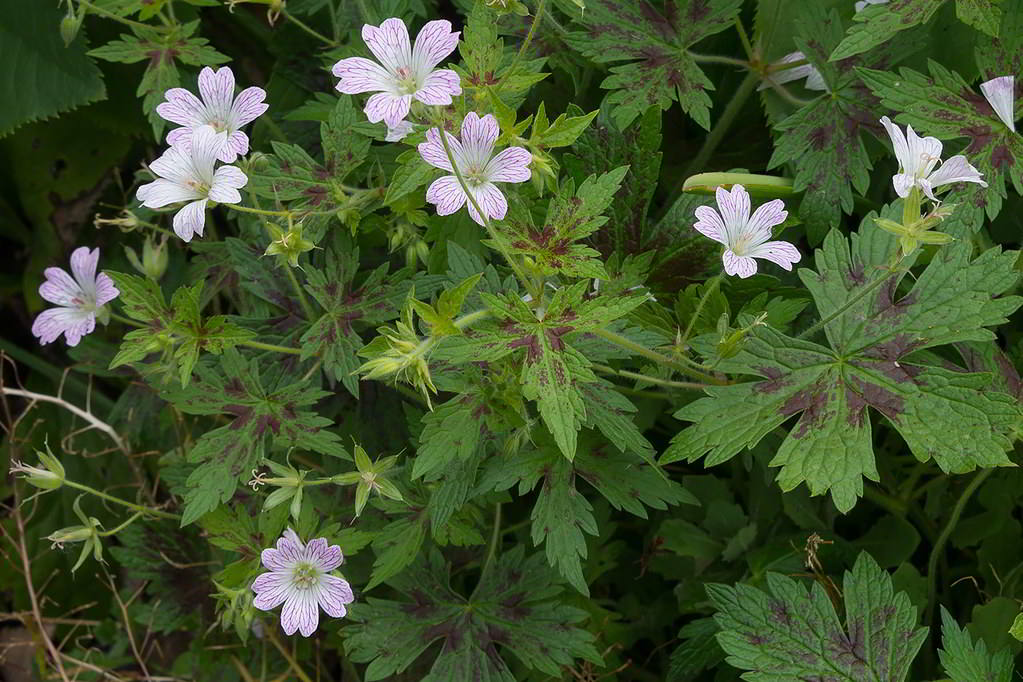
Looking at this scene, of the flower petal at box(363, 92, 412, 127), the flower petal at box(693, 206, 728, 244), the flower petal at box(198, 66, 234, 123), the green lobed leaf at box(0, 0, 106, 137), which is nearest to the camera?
the flower petal at box(363, 92, 412, 127)

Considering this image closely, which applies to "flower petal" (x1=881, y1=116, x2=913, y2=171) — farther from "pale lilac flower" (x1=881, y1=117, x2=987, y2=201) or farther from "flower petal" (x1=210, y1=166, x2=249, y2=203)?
"flower petal" (x1=210, y1=166, x2=249, y2=203)

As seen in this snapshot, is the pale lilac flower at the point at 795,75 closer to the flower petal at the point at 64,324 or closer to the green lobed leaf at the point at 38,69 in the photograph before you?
the flower petal at the point at 64,324

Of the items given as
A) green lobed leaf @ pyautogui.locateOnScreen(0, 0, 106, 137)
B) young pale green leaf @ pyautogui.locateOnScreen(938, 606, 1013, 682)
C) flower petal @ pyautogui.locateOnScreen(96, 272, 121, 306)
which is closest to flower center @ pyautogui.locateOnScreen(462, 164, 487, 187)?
flower petal @ pyautogui.locateOnScreen(96, 272, 121, 306)

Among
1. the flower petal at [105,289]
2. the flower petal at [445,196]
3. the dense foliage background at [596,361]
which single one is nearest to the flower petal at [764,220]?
the dense foliage background at [596,361]

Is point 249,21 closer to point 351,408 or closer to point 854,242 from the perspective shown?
point 351,408

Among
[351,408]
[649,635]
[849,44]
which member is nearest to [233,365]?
[351,408]

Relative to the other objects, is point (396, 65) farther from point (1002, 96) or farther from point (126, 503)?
point (1002, 96)
